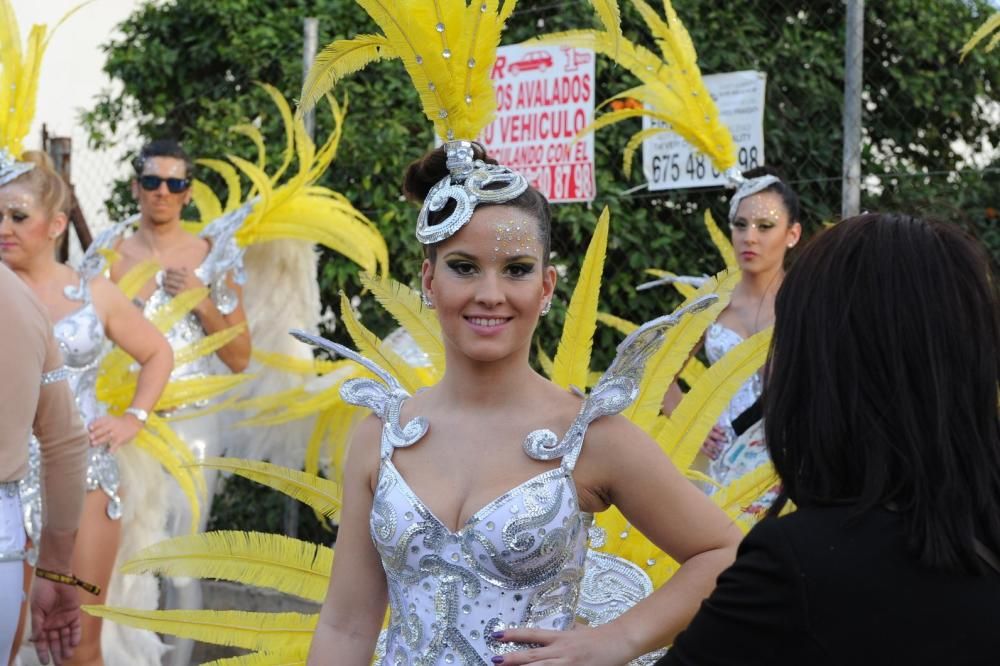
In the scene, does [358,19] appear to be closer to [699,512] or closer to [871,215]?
[699,512]

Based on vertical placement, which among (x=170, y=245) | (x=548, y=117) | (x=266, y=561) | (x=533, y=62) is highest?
(x=533, y=62)

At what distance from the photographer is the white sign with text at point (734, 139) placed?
561 cm

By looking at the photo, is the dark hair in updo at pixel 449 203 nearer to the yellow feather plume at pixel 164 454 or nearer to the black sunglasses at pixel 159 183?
the yellow feather plume at pixel 164 454

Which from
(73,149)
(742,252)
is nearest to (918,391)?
(742,252)

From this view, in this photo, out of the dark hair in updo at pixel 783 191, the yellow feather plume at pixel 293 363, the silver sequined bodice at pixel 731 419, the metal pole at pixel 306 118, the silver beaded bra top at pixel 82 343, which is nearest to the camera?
the silver sequined bodice at pixel 731 419

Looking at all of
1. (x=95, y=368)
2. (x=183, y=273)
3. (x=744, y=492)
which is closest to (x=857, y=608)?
(x=744, y=492)

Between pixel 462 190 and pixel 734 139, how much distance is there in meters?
3.36

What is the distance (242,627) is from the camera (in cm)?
→ 285

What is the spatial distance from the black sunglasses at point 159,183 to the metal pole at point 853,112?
9.18ft

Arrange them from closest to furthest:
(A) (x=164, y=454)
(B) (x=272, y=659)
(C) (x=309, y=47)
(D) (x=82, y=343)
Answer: (B) (x=272, y=659) < (D) (x=82, y=343) < (A) (x=164, y=454) < (C) (x=309, y=47)

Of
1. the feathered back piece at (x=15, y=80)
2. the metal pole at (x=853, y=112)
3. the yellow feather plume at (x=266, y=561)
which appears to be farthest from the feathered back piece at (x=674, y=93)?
the yellow feather plume at (x=266, y=561)

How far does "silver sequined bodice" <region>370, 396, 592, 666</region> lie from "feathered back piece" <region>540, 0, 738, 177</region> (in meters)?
2.53

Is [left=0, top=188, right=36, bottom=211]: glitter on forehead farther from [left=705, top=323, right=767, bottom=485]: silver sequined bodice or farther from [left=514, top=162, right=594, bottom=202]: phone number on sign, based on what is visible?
[left=705, top=323, right=767, bottom=485]: silver sequined bodice

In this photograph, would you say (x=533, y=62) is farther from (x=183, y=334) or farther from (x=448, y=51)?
(x=448, y=51)
